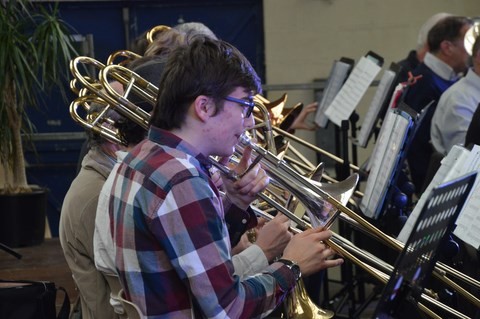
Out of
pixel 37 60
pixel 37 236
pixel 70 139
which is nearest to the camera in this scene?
pixel 37 60

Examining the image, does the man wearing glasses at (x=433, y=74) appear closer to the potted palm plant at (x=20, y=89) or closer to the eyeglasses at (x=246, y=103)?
the potted palm plant at (x=20, y=89)

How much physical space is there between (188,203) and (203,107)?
0.23 meters

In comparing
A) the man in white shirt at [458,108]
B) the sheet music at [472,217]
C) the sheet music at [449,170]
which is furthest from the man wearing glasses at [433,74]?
the sheet music at [472,217]

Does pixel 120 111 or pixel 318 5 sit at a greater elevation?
pixel 120 111

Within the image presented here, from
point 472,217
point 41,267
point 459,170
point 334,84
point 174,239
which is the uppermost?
point 174,239

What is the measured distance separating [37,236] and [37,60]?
151 cm

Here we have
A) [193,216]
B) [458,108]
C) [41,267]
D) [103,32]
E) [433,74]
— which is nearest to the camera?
[193,216]

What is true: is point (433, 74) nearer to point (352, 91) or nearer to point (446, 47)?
point (446, 47)

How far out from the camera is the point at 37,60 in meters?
6.87

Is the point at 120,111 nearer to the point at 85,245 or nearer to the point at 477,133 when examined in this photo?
the point at 85,245

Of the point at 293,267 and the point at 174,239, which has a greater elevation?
the point at 174,239

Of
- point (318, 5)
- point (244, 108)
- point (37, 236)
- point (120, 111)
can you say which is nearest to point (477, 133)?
point (120, 111)

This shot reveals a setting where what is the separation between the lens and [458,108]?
203 inches

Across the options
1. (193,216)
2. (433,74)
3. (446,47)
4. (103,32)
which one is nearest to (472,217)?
(193,216)
